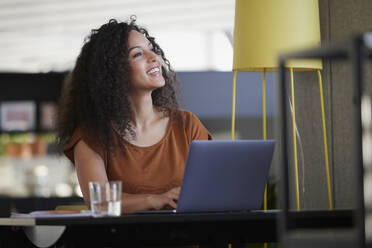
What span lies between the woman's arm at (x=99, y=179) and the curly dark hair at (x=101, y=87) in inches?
5.9

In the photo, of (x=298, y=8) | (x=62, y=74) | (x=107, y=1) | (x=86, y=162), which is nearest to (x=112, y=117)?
(x=86, y=162)

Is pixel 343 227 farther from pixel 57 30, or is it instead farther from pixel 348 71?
pixel 57 30

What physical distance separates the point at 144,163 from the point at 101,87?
15.1 inches

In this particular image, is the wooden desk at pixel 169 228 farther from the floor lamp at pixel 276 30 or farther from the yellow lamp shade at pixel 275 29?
the yellow lamp shade at pixel 275 29

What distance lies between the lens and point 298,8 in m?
3.06

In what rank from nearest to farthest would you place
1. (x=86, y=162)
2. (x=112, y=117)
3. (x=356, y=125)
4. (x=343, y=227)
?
(x=356, y=125)
(x=343, y=227)
(x=86, y=162)
(x=112, y=117)

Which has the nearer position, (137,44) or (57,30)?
(137,44)

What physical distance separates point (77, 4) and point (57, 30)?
0.50 metres

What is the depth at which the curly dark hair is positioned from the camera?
2613mm

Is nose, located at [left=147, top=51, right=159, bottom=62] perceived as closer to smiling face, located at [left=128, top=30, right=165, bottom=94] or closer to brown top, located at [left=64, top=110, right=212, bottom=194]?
smiling face, located at [left=128, top=30, right=165, bottom=94]

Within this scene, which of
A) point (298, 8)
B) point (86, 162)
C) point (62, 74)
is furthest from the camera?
point (62, 74)

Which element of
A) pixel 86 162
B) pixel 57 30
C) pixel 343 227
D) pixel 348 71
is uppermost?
pixel 57 30

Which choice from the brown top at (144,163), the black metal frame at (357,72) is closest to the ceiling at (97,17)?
the brown top at (144,163)

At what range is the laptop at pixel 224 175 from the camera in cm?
186
